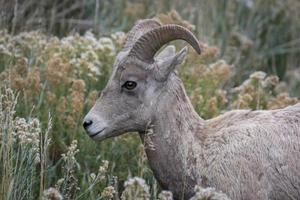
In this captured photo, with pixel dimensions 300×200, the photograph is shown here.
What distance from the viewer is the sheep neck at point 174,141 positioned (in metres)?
6.97

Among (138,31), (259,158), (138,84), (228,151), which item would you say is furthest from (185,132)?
(138,31)

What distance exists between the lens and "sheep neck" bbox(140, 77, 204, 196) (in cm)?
697

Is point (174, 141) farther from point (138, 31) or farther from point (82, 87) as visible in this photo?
point (82, 87)

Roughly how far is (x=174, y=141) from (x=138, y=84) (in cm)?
52

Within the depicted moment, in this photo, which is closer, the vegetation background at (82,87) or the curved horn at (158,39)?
the vegetation background at (82,87)

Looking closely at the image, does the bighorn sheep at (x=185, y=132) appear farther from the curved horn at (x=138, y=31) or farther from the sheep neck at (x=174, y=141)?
the curved horn at (x=138, y=31)

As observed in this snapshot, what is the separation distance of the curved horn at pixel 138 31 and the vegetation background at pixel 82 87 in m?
0.92

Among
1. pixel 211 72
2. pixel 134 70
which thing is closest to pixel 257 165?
pixel 134 70

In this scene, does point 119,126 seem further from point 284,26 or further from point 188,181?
point 284,26

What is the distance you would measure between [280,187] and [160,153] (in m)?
0.95

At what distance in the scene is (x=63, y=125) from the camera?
27.3 ft

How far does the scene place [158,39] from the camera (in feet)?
22.9

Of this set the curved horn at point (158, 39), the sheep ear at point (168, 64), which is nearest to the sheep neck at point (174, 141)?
the sheep ear at point (168, 64)

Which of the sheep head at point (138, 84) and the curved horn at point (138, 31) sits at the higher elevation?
the curved horn at point (138, 31)
